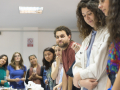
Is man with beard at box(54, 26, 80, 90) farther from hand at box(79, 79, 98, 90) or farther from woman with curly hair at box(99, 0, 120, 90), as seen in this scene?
woman with curly hair at box(99, 0, 120, 90)

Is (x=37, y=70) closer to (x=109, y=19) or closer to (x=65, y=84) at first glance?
(x=65, y=84)

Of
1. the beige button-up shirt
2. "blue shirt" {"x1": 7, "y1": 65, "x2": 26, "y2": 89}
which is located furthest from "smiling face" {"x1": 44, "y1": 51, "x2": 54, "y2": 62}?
the beige button-up shirt

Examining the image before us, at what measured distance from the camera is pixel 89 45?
1.05 metres

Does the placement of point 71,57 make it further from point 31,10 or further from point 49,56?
point 31,10

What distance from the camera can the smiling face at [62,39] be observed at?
5.38 feet

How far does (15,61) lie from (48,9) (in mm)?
1660

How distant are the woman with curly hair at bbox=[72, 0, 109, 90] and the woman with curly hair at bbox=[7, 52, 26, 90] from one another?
112 inches

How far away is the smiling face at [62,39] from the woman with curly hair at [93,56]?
20.2 inches

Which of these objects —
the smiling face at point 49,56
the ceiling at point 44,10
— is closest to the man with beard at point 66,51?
the smiling face at point 49,56

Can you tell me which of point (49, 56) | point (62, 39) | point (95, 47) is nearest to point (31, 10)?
point (49, 56)

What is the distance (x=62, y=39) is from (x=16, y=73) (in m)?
2.43

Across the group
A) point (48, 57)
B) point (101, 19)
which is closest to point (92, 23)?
point (101, 19)

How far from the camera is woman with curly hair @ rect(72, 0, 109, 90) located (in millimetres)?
831

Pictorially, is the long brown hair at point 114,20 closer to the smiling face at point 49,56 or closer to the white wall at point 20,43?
the smiling face at point 49,56
